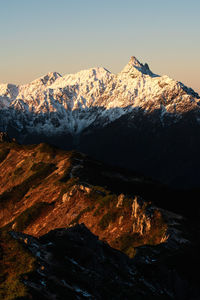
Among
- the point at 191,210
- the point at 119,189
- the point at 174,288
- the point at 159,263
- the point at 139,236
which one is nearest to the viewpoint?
the point at 174,288

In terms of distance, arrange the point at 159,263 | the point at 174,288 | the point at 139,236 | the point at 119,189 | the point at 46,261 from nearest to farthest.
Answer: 1. the point at 46,261
2. the point at 174,288
3. the point at 159,263
4. the point at 139,236
5. the point at 119,189

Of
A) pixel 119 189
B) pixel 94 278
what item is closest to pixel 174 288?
pixel 94 278

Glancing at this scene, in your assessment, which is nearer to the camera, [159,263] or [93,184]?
[159,263]

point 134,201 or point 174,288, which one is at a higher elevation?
point 134,201

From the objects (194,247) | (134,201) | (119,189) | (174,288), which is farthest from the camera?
(119,189)

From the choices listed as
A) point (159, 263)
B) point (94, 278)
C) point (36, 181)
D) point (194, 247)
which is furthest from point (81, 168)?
point (94, 278)

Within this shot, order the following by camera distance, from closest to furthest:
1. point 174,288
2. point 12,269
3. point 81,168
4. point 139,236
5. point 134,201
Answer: point 12,269 < point 174,288 < point 139,236 < point 134,201 < point 81,168

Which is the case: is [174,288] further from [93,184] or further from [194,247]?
[93,184]

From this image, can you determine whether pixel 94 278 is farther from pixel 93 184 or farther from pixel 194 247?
pixel 93 184

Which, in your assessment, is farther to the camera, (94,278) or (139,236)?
(139,236)
